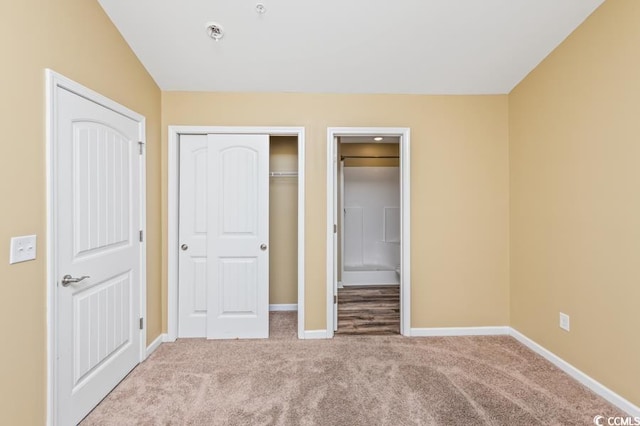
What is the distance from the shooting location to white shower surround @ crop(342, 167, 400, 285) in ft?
17.1

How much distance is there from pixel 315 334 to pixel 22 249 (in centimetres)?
230

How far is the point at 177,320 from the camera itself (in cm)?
290

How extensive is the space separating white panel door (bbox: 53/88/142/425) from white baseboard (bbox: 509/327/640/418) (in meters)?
3.48

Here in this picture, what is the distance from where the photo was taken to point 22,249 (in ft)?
4.75

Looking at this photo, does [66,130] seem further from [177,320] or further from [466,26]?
[466,26]

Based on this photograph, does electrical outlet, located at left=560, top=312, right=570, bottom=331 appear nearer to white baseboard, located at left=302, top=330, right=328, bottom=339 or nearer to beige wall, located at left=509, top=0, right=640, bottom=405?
beige wall, located at left=509, top=0, right=640, bottom=405

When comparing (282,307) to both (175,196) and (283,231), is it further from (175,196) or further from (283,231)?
(175,196)

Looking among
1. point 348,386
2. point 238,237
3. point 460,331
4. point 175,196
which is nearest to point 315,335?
point 348,386

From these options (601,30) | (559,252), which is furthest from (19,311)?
(601,30)

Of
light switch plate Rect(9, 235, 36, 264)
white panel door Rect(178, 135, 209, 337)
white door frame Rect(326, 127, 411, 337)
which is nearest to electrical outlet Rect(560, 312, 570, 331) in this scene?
white door frame Rect(326, 127, 411, 337)

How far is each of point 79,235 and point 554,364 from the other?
12.2 feet

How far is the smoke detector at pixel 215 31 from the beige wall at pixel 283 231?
58.3 inches

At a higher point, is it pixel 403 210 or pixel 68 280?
pixel 403 210

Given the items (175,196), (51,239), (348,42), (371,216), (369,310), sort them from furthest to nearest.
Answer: (371,216)
(369,310)
(175,196)
(348,42)
(51,239)
